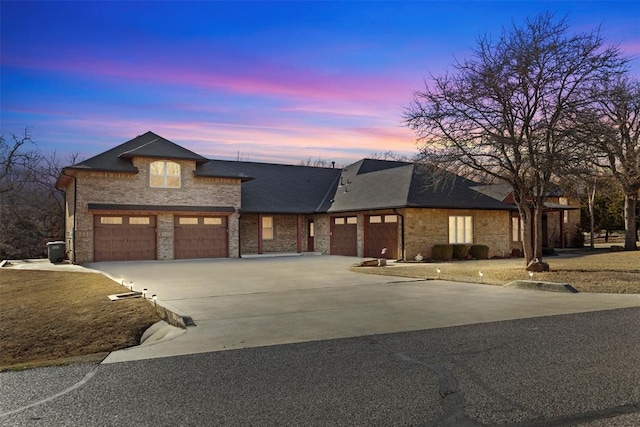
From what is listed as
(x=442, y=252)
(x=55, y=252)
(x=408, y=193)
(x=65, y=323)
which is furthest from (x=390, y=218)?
(x=55, y=252)

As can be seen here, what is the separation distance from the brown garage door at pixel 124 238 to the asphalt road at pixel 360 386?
20511mm

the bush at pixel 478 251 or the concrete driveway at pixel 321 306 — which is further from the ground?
the bush at pixel 478 251

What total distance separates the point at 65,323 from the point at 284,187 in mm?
23847

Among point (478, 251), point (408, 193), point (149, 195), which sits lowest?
point (478, 251)

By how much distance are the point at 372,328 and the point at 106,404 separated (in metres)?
4.74

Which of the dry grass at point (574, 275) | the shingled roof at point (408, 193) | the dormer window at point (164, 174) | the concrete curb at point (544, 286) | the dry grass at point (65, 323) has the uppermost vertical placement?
the dormer window at point (164, 174)

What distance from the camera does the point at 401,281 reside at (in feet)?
51.4

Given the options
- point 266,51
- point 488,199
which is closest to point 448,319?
point 266,51

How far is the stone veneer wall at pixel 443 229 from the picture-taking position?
24.7m

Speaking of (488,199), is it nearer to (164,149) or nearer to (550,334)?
(164,149)

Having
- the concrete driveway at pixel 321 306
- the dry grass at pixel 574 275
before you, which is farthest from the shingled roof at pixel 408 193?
the concrete driveway at pixel 321 306

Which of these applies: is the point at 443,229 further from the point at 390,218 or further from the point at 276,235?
the point at 276,235

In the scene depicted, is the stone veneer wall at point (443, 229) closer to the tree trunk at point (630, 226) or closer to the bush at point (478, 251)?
the bush at point (478, 251)

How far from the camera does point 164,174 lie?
26.7m
